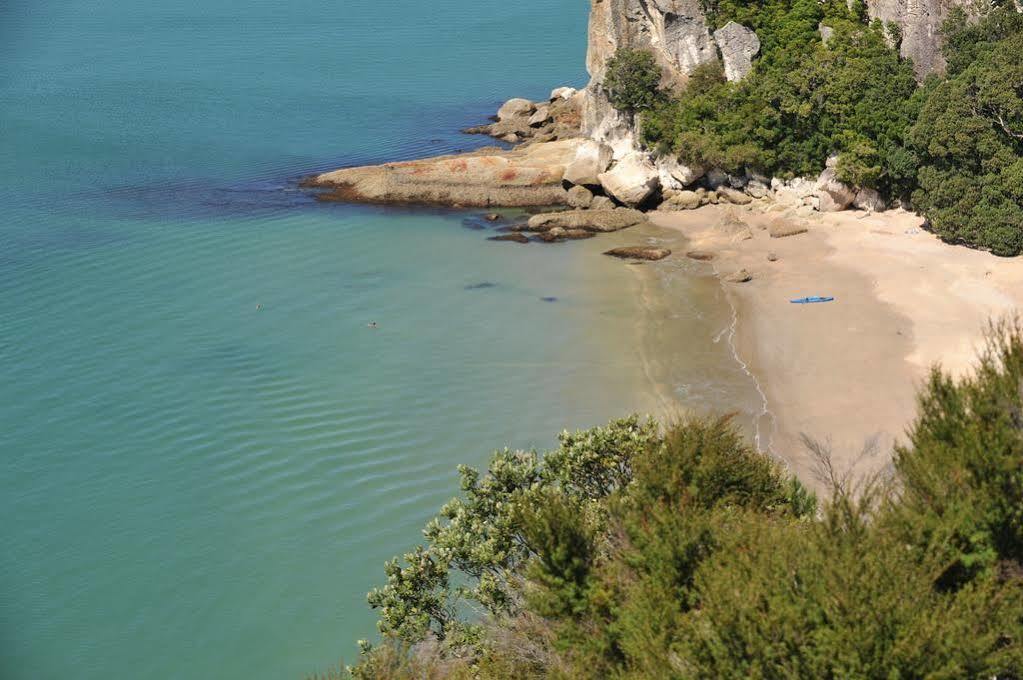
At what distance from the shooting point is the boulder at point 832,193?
158ft

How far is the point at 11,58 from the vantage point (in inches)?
3826

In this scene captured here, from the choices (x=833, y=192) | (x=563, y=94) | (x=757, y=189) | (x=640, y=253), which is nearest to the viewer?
(x=640, y=253)

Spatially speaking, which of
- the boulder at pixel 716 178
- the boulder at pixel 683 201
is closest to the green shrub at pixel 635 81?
the boulder at pixel 716 178

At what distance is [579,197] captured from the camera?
55281mm

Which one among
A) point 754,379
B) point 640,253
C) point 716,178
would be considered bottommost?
point 754,379

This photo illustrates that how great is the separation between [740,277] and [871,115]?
1130cm

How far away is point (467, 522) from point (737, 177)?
35663 millimetres

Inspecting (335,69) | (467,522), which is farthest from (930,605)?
(335,69)

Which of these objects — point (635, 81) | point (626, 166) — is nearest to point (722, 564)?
point (626, 166)

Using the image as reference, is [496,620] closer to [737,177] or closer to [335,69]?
[737,177]

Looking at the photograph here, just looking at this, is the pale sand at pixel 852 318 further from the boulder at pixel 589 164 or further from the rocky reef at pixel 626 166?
the boulder at pixel 589 164

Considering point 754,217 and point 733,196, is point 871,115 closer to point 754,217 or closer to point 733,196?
point 754,217

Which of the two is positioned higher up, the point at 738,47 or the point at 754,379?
the point at 738,47

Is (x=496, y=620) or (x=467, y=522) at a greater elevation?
(x=467, y=522)
